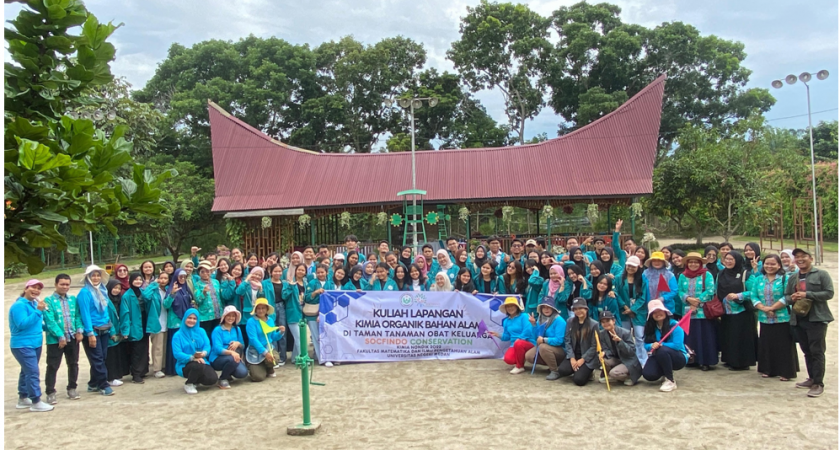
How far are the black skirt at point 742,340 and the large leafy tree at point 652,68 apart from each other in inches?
1230

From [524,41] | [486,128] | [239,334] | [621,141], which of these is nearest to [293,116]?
[486,128]

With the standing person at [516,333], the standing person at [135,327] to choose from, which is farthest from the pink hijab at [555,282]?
the standing person at [135,327]

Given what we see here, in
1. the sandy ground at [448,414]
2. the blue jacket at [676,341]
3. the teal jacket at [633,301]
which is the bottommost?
the sandy ground at [448,414]

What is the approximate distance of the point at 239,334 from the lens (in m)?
6.95

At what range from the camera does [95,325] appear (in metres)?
6.48

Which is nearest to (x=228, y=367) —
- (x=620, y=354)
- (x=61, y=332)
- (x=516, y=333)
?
(x=61, y=332)

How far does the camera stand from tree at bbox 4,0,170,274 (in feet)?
5.77

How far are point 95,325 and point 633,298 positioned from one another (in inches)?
242

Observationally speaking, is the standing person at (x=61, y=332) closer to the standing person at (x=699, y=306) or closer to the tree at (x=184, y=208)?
the standing person at (x=699, y=306)

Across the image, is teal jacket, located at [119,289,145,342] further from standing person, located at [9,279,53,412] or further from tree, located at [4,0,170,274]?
tree, located at [4,0,170,274]

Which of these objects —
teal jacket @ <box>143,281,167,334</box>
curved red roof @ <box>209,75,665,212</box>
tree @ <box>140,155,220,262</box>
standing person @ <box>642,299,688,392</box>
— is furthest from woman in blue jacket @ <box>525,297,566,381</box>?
tree @ <box>140,155,220,262</box>

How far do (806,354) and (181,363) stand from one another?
6.55 metres

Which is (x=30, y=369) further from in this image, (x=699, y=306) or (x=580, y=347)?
(x=699, y=306)

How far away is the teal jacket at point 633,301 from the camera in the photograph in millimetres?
6809
